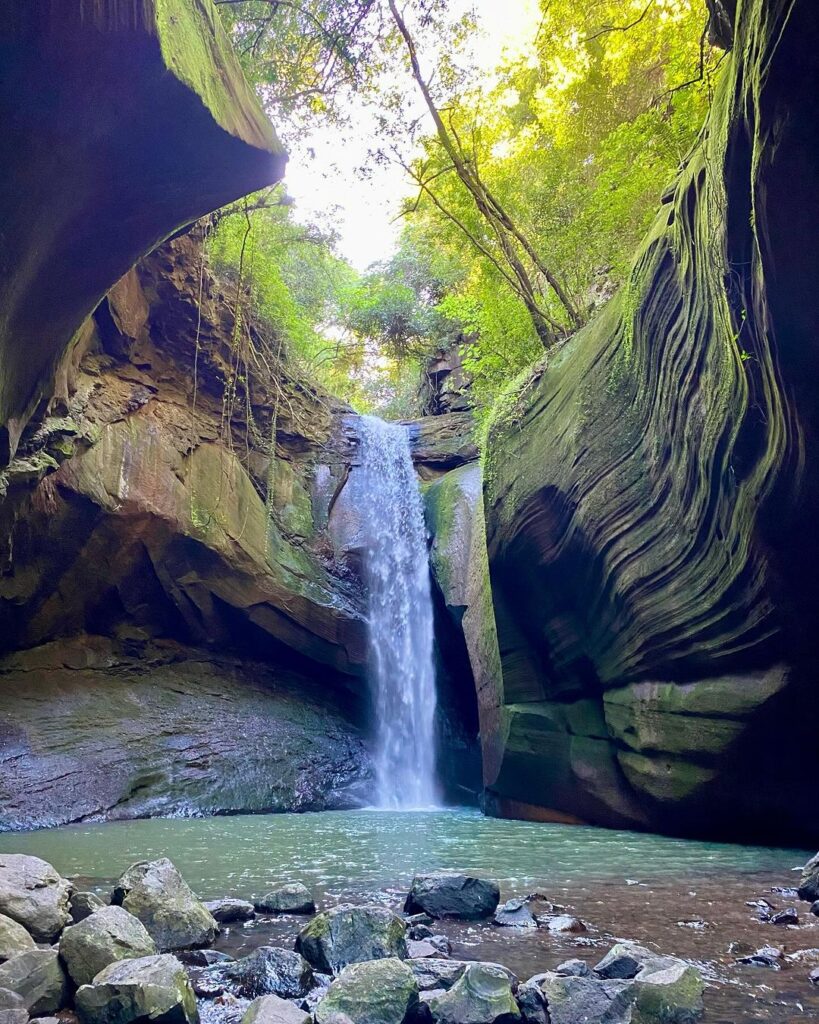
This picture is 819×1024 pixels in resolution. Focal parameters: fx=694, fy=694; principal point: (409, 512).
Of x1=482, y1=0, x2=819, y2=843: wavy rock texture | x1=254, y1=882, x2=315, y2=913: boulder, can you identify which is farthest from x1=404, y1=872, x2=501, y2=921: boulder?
x1=482, y1=0, x2=819, y2=843: wavy rock texture

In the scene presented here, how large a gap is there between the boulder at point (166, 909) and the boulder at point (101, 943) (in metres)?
0.21

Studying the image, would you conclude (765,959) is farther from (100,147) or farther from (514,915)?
(100,147)

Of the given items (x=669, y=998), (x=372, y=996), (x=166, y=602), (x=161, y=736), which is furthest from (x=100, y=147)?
(x=161, y=736)

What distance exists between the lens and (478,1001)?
6.01 ft

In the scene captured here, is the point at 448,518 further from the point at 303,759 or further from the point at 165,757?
the point at 165,757

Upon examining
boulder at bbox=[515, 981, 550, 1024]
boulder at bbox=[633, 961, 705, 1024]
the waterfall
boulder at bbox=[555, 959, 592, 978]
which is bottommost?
boulder at bbox=[555, 959, 592, 978]

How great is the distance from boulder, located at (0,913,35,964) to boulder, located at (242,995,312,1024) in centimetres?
99

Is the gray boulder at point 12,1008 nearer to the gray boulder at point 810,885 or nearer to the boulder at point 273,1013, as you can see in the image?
the boulder at point 273,1013

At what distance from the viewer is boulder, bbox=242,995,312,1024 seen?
171 cm

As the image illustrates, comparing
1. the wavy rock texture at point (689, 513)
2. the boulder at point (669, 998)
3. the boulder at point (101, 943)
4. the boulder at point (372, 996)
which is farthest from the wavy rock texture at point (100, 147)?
the boulder at point (669, 998)

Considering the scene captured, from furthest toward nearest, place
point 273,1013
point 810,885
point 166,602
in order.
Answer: point 166,602 → point 810,885 → point 273,1013

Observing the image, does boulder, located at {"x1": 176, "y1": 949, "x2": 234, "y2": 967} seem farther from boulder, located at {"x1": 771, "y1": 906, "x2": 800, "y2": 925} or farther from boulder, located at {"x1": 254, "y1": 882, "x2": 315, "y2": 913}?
boulder, located at {"x1": 771, "y1": 906, "x2": 800, "y2": 925}

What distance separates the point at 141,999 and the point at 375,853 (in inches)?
135

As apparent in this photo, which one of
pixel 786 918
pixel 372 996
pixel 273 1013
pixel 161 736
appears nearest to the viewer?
pixel 273 1013
